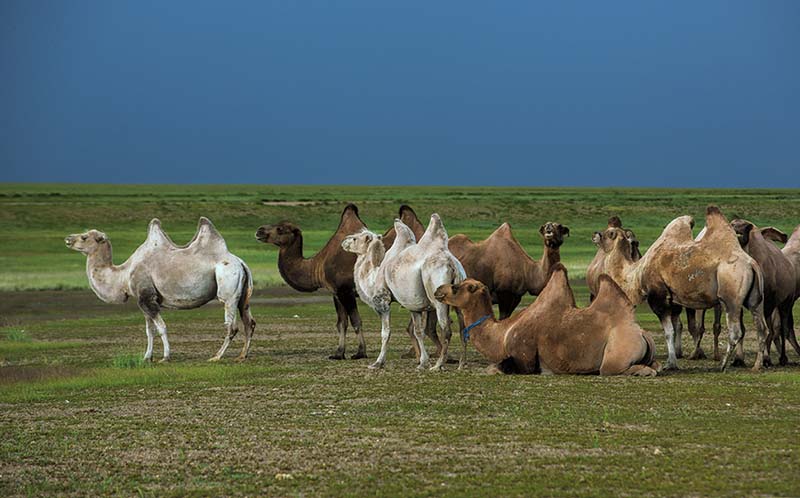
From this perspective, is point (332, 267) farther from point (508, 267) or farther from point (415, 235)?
point (508, 267)

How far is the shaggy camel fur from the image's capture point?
15.1m

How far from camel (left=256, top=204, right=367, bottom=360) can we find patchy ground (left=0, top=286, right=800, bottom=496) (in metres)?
1.06

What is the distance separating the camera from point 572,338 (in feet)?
45.1

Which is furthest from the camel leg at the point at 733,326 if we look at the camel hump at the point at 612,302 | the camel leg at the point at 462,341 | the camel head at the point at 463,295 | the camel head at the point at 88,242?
the camel head at the point at 88,242

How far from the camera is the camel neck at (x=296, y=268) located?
61.4ft

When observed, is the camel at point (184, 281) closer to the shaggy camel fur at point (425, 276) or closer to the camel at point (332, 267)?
the camel at point (332, 267)

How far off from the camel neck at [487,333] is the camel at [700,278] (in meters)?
2.28

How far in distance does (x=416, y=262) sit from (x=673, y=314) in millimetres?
3623

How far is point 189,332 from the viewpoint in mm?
23469

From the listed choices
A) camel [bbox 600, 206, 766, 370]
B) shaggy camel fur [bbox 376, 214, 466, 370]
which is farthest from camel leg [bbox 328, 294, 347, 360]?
camel [bbox 600, 206, 766, 370]

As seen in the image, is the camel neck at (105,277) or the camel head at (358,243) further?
the camel neck at (105,277)

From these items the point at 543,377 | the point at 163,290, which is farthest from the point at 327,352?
the point at 543,377

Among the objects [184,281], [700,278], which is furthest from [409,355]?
[700,278]

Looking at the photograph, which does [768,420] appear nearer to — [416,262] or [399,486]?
[399,486]
